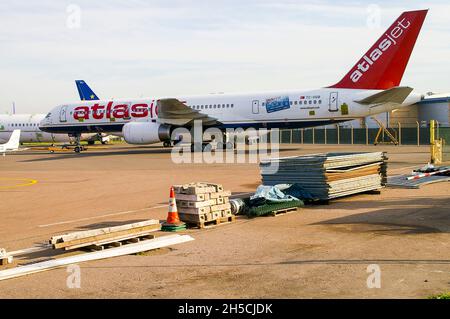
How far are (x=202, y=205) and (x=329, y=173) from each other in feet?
14.0

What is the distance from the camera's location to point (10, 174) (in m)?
25.5

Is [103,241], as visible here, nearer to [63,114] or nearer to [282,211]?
[282,211]

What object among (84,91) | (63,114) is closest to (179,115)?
(63,114)

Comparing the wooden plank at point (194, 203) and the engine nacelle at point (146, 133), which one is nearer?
the wooden plank at point (194, 203)

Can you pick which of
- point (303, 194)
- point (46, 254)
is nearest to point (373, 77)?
point (303, 194)

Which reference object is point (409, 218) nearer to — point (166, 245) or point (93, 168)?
point (166, 245)

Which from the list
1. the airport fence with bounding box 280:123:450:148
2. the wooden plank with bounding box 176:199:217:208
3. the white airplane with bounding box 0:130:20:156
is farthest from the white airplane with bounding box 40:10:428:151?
the wooden plank with bounding box 176:199:217:208

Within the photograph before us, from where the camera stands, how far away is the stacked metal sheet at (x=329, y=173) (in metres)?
14.1

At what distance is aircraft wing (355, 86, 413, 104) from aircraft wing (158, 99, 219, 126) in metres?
10.1

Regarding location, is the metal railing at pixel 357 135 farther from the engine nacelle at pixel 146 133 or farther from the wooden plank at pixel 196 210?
A: the wooden plank at pixel 196 210

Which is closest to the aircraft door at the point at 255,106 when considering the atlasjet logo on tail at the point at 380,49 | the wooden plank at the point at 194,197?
the atlasjet logo on tail at the point at 380,49

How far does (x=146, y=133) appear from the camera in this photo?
35344 millimetres

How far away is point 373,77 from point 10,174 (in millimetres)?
20518

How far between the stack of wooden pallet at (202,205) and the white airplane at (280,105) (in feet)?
68.1
